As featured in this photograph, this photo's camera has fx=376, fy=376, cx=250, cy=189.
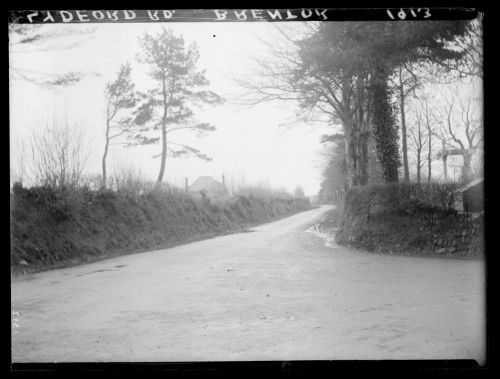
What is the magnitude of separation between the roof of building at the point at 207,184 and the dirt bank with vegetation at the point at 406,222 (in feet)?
8.10

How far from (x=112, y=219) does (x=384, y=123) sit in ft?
21.6

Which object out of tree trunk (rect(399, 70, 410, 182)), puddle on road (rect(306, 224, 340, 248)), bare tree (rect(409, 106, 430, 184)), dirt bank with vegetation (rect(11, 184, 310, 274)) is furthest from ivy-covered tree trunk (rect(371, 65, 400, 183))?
puddle on road (rect(306, 224, 340, 248))

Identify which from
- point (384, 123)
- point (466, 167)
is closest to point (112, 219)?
point (384, 123)

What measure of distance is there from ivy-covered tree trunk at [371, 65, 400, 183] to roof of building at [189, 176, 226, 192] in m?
3.23

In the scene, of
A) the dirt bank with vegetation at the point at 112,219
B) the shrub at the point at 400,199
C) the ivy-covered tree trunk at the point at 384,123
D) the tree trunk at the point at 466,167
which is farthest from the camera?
the dirt bank with vegetation at the point at 112,219

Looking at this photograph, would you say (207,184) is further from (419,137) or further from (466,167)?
(466,167)

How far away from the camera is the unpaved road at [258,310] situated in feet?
12.2

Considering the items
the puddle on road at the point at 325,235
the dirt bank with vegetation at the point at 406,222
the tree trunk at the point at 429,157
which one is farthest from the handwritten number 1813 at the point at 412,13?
the puddle on road at the point at 325,235

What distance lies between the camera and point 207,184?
840 centimetres

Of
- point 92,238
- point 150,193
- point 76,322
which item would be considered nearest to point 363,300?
point 76,322

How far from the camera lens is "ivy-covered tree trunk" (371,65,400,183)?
6199 mm

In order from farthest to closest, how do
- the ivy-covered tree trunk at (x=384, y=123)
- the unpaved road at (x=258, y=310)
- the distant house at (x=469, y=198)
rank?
the ivy-covered tree trunk at (x=384, y=123)
the distant house at (x=469, y=198)
the unpaved road at (x=258, y=310)

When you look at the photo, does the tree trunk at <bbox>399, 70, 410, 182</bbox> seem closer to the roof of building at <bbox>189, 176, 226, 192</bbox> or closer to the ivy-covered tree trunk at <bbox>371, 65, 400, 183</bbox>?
the ivy-covered tree trunk at <bbox>371, 65, 400, 183</bbox>

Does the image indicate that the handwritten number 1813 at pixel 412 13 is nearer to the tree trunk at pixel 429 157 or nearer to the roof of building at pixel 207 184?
the tree trunk at pixel 429 157
